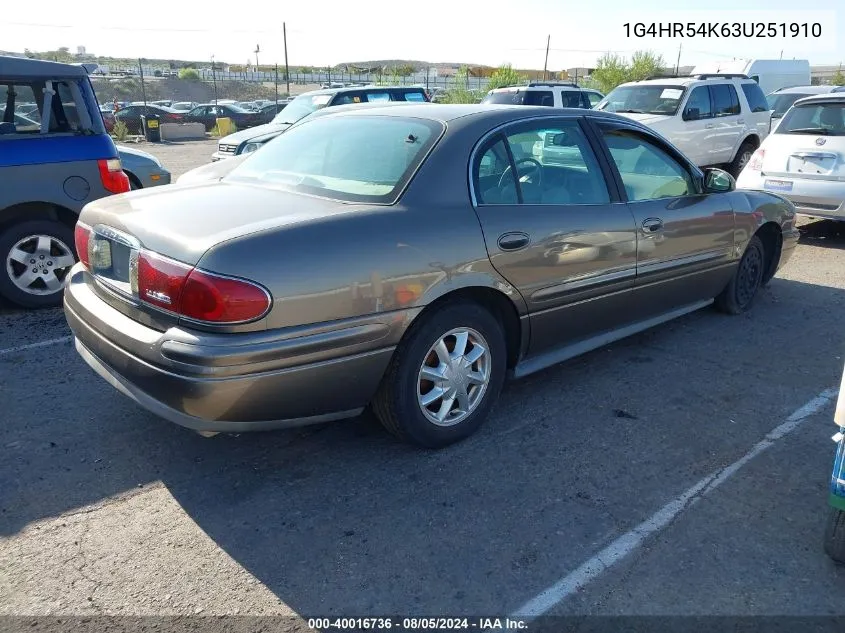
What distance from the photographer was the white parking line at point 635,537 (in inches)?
100

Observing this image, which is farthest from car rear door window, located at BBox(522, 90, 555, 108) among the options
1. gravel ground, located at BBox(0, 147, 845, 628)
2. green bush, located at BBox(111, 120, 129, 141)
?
green bush, located at BBox(111, 120, 129, 141)

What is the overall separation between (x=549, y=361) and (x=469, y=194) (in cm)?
110

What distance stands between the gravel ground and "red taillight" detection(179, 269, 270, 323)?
88cm

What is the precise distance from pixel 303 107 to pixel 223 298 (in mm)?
11492

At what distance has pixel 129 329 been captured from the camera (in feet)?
10.1

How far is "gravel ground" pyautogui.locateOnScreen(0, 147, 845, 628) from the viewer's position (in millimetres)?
2582

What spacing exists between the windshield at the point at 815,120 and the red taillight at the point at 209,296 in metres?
7.90

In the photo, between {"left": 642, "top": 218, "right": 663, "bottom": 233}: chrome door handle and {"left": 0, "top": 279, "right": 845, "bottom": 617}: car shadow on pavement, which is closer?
{"left": 0, "top": 279, "right": 845, "bottom": 617}: car shadow on pavement

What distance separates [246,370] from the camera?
9.19 ft

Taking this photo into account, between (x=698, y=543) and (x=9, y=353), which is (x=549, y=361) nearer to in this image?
(x=698, y=543)

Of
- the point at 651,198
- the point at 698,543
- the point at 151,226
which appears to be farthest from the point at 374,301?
the point at 651,198

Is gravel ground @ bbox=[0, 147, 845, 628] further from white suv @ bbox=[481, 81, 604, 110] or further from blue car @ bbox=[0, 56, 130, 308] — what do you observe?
white suv @ bbox=[481, 81, 604, 110]

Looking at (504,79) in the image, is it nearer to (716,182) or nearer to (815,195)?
(815,195)

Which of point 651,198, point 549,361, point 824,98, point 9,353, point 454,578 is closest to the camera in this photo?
point 454,578
